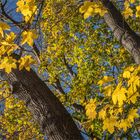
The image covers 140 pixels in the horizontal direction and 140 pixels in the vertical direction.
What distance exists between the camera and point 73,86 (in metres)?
18.1

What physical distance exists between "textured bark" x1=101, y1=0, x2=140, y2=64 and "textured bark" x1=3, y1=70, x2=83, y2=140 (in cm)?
291

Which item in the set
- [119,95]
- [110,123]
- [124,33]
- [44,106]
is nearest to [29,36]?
[119,95]

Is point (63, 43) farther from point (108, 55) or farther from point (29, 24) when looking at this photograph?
point (29, 24)

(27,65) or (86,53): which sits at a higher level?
(86,53)

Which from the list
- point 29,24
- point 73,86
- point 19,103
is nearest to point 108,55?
point 73,86

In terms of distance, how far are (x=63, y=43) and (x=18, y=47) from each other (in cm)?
1527

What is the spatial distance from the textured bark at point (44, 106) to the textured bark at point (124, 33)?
9.53 feet

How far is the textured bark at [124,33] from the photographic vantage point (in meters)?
7.58

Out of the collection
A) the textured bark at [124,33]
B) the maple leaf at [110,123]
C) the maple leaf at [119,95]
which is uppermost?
the textured bark at [124,33]

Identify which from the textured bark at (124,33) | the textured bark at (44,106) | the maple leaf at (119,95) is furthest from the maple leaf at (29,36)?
the textured bark at (124,33)

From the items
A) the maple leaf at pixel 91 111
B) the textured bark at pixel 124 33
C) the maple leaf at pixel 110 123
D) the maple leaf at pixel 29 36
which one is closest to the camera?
the maple leaf at pixel 29 36

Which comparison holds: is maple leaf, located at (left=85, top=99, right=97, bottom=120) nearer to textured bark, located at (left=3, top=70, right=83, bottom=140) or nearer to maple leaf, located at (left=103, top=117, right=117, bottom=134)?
maple leaf, located at (left=103, top=117, right=117, bottom=134)

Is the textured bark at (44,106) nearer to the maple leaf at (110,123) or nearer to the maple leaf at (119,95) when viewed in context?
the maple leaf at (110,123)

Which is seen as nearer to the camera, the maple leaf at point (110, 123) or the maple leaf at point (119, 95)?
the maple leaf at point (119, 95)
